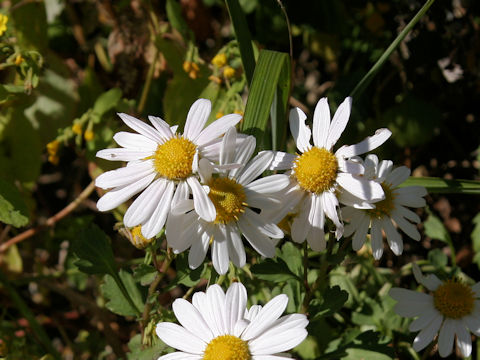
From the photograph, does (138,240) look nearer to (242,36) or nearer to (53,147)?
(242,36)

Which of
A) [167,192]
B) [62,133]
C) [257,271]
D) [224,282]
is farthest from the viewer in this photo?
[62,133]

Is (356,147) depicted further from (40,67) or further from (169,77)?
(169,77)

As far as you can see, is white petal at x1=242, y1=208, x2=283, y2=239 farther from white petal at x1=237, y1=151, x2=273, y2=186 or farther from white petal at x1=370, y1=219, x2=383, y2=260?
white petal at x1=370, y1=219, x2=383, y2=260

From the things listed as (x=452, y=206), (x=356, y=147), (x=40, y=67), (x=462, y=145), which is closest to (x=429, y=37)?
(x=462, y=145)

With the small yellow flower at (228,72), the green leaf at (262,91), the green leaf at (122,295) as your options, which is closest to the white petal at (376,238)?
the green leaf at (262,91)

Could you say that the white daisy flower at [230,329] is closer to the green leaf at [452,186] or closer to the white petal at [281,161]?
the white petal at [281,161]

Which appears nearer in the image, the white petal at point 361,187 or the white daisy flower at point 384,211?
the white petal at point 361,187

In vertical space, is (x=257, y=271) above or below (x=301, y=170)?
below
